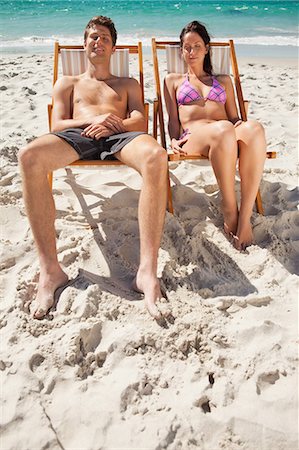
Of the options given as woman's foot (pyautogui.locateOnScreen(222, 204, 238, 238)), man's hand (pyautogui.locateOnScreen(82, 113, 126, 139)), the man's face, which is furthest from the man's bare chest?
woman's foot (pyautogui.locateOnScreen(222, 204, 238, 238))

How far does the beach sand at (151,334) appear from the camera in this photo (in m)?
1.68

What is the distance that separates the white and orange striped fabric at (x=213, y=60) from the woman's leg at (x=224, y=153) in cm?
98

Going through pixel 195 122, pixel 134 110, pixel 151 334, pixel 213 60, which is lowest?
pixel 151 334

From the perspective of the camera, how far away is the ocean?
40.3 feet

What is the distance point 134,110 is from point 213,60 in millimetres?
941

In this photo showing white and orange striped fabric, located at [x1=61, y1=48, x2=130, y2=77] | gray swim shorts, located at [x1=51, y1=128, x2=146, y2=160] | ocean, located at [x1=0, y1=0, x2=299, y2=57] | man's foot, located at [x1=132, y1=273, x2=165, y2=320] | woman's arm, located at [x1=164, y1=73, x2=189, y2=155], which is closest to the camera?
man's foot, located at [x1=132, y1=273, x2=165, y2=320]

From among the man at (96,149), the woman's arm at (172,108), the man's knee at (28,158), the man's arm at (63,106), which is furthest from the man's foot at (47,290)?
the woman's arm at (172,108)

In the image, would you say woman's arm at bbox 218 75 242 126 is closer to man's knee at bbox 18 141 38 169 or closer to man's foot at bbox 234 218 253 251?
man's foot at bbox 234 218 253 251

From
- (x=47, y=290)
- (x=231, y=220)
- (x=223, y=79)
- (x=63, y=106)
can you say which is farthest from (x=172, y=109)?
(x=47, y=290)

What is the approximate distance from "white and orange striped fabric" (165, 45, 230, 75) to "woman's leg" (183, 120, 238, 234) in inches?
38.7

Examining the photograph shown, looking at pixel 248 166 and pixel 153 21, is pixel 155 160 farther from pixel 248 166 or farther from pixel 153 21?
pixel 153 21

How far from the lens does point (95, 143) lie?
2736 mm

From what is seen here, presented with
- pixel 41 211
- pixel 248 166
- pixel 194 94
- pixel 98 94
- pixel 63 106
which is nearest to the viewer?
pixel 41 211

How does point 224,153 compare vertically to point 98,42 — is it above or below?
below
